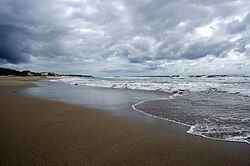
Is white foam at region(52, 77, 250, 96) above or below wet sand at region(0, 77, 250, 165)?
above

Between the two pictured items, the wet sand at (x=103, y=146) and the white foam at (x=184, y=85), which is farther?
the white foam at (x=184, y=85)

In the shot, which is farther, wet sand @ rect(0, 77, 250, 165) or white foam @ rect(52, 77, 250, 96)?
white foam @ rect(52, 77, 250, 96)

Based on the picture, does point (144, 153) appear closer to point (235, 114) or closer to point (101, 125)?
point (101, 125)

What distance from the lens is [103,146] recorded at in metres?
5.48

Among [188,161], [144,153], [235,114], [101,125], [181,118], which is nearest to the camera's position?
[188,161]

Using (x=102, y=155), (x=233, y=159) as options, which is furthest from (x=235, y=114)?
(x=102, y=155)

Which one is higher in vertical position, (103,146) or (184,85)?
(184,85)

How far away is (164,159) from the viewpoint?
4.82 meters

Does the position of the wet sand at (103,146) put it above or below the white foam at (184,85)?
below

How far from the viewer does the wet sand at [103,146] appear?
4.68m

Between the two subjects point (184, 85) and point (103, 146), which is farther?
point (184, 85)

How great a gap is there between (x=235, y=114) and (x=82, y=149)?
7025 millimetres

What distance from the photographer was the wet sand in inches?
184

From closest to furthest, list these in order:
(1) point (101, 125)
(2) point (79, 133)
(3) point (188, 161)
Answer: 1. (3) point (188, 161)
2. (2) point (79, 133)
3. (1) point (101, 125)
